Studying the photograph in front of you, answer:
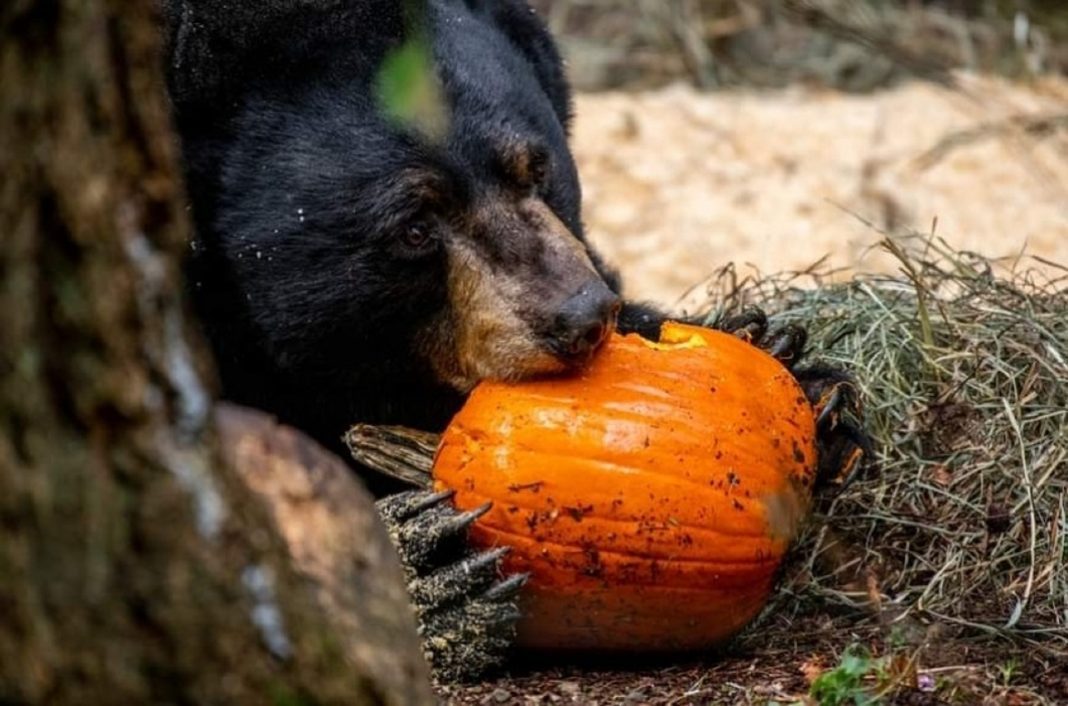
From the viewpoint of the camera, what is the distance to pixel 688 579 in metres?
3.52

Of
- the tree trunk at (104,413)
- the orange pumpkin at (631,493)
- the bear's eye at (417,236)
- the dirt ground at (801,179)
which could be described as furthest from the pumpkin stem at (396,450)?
the dirt ground at (801,179)

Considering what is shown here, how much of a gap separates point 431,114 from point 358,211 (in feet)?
0.95

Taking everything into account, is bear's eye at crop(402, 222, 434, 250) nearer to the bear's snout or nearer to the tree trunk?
the bear's snout

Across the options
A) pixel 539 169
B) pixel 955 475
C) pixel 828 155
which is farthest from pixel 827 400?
pixel 828 155

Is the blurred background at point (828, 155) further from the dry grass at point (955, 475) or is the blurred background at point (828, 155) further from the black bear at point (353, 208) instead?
the black bear at point (353, 208)

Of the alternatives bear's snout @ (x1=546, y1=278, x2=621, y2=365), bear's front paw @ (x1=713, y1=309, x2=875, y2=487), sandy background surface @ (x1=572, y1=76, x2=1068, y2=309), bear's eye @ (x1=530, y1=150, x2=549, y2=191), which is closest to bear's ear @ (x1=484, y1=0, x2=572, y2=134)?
bear's eye @ (x1=530, y1=150, x2=549, y2=191)

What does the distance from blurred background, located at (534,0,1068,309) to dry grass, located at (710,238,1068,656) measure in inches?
89.9

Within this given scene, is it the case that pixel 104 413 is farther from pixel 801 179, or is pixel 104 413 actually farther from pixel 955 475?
pixel 801 179

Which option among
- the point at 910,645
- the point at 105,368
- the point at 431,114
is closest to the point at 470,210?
the point at 431,114

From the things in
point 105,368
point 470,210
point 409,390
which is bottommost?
point 409,390

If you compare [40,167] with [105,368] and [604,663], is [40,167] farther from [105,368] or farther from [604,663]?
[604,663]

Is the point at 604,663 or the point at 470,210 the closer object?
the point at 604,663

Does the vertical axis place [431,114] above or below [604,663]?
above

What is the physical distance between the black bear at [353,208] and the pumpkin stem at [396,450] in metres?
0.25
